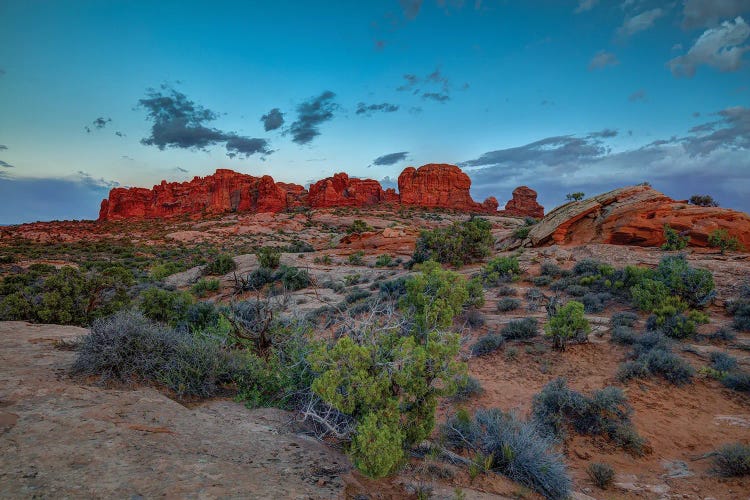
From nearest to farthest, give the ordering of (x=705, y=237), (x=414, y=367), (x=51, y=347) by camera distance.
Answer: (x=414, y=367)
(x=51, y=347)
(x=705, y=237)

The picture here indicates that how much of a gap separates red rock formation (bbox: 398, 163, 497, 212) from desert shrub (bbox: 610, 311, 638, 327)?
229 ft

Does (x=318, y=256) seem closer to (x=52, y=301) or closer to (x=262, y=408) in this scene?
(x=52, y=301)

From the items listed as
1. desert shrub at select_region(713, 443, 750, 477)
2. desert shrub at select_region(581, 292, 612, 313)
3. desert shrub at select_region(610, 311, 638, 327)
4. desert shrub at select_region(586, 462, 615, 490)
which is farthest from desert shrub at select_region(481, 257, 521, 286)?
desert shrub at select_region(586, 462, 615, 490)

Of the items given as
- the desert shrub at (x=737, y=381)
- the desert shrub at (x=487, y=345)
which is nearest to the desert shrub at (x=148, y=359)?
the desert shrub at (x=487, y=345)

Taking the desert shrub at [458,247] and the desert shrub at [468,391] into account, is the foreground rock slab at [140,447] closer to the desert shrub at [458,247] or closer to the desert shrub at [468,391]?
the desert shrub at [468,391]

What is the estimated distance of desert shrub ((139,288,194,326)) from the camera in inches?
344

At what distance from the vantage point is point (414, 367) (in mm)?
3195

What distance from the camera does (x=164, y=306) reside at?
9.15m

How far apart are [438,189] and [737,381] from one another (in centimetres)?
7630

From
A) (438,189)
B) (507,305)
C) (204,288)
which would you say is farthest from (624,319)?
(438,189)

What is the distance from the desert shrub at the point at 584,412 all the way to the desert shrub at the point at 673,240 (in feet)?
40.3

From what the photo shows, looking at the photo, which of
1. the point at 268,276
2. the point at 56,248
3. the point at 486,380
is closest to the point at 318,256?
the point at 268,276

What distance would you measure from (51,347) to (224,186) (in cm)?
8284

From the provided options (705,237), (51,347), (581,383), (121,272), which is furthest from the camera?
(705,237)
